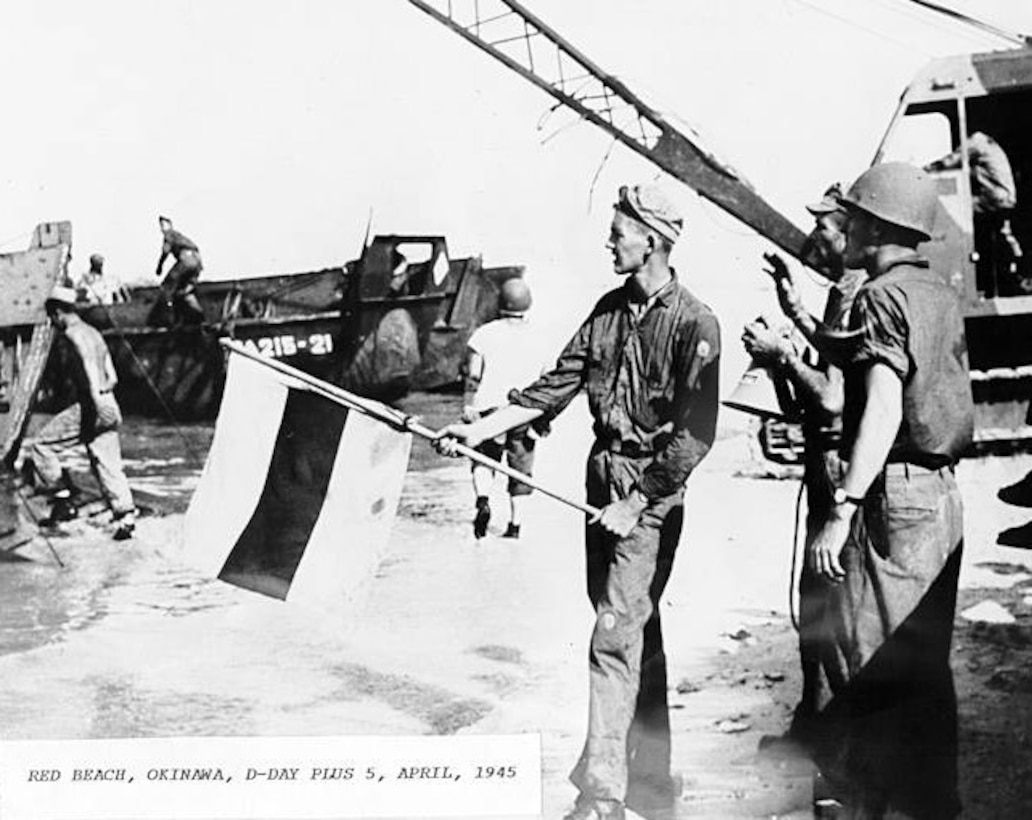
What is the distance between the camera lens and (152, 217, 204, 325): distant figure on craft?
356cm

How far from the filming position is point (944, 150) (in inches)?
132

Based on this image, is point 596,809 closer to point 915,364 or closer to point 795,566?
point 795,566

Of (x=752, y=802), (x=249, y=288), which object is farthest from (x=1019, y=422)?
(x=249, y=288)

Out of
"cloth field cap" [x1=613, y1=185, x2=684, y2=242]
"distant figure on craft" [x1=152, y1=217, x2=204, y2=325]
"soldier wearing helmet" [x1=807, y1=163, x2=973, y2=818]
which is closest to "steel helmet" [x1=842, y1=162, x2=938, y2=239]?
"soldier wearing helmet" [x1=807, y1=163, x2=973, y2=818]

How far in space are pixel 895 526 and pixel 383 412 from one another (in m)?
1.24

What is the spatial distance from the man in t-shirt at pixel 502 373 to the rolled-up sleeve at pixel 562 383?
0.29 ft

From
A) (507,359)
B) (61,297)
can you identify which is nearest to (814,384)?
(507,359)

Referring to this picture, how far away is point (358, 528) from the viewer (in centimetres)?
336

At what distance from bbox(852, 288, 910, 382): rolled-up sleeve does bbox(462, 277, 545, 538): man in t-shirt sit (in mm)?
813

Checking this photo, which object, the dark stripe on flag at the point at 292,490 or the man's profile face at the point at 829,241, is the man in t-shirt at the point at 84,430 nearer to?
the dark stripe on flag at the point at 292,490

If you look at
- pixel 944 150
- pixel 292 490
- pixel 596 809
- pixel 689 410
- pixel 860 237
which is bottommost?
pixel 596 809

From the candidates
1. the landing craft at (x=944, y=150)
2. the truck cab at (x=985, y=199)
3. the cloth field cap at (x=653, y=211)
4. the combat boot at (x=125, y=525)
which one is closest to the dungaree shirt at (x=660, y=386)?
the cloth field cap at (x=653, y=211)

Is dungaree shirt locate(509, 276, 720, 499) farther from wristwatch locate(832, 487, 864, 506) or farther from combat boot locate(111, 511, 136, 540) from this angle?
combat boot locate(111, 511, 136, 540)

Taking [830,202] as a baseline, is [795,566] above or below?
below
